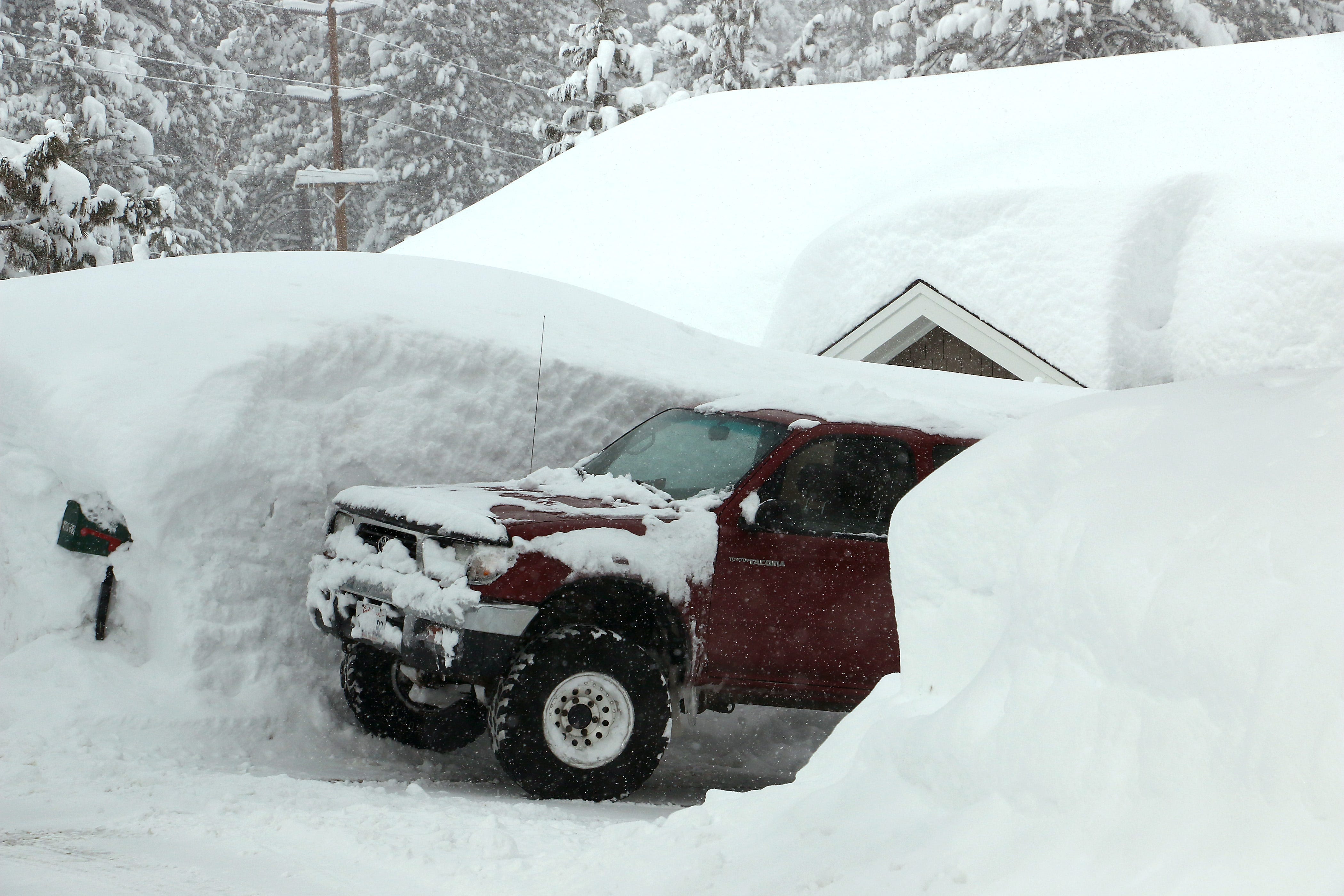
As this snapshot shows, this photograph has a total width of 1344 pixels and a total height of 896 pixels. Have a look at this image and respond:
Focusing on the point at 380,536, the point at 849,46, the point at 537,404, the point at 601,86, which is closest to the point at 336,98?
the point at 601,86

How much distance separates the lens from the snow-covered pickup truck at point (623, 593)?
5520 millimetres

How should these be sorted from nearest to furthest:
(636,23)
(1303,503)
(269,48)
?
(1303,503) → (269,48) → (636,23)

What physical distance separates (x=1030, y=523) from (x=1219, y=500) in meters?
0.71

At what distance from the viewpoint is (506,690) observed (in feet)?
18.0

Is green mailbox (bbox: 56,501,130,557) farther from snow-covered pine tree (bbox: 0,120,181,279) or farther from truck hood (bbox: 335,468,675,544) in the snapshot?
snow-covered pine tree (bbox: 0,120,181,279)

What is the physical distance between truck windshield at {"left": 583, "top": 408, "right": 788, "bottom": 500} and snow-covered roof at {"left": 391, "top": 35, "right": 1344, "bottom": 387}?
28.3 ft

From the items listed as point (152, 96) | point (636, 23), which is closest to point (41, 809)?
point (152, 96)

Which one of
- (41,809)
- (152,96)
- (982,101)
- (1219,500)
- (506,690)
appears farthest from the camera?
(152,96)

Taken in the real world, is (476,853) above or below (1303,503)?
below

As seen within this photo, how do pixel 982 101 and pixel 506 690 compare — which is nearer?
pixel 506 690

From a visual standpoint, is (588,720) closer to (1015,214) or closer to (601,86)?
(1015,214)

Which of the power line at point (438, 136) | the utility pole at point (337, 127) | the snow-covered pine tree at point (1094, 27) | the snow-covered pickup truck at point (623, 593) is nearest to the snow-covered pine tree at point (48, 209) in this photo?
the utility pole at point (337, 127)

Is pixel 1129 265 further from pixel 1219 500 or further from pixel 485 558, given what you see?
pixel 1219 500

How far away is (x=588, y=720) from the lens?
222 inches
